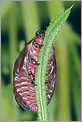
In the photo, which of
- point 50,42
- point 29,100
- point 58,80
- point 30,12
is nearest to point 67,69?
point 58,80

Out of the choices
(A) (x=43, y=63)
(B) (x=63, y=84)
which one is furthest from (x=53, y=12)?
(A) (x=43, y=63)

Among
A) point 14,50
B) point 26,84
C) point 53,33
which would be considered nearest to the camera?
point 53,33

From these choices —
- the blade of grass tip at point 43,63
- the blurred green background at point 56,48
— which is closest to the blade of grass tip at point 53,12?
the blurred green background at point 56,48

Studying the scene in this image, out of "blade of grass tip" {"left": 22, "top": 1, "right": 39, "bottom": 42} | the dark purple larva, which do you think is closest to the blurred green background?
"blade of grass tip" {"left": 22, "top": 1, "right": 39, "bottom": 42}

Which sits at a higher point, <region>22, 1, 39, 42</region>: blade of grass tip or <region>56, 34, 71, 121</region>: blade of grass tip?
<region>22, 1, 39, 42</region>: blade of grass tip

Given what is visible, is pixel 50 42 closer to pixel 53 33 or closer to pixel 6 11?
pixel 53 33

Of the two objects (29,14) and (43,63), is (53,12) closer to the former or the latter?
(29,14)

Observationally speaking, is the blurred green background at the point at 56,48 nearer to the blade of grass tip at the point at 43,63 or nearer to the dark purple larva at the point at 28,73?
the dark purple larva at the point at 28,73

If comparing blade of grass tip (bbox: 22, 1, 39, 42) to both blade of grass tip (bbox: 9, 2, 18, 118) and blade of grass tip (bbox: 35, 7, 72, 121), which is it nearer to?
blade of grass tip (bbox: 9, 2, 18, 118)
